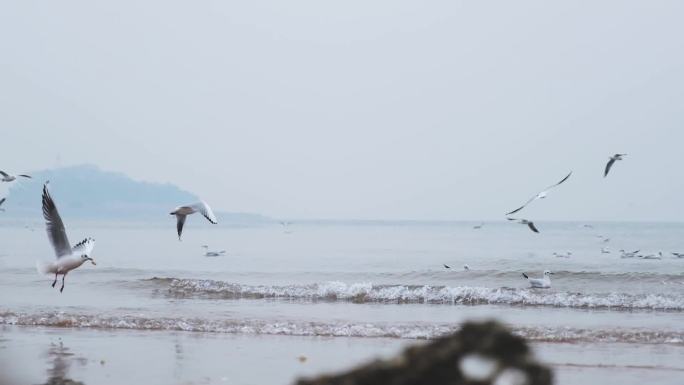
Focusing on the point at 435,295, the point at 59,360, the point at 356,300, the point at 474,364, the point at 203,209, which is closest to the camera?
the point at 474,364

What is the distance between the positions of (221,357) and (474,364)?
944cm

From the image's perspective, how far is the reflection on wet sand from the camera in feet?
33.7

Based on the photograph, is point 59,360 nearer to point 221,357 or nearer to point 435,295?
point 221,357

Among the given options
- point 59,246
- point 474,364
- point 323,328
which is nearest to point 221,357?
point 59,246

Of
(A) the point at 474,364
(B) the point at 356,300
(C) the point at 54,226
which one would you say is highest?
(C) the point at 54,226

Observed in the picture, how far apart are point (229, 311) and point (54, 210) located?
26.6 feet

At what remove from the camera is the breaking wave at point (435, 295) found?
66.9 feet

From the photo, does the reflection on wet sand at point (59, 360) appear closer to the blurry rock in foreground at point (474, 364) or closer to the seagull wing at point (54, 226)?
the seagull wing at point (54, 226)

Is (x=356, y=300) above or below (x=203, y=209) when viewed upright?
below

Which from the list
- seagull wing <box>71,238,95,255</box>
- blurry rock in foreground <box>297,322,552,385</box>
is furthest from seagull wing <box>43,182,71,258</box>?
blurry rock in foreground <box>297,322,552,385</box>

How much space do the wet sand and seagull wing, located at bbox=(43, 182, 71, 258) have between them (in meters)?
1.48

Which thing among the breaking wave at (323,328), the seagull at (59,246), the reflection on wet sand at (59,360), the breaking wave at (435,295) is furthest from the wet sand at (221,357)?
the breaking wave at (435,295)

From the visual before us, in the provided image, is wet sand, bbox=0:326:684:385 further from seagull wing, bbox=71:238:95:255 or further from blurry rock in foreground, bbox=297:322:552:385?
blurry rock in foreground, bbox=297:322:552:385

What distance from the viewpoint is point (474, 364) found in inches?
116
